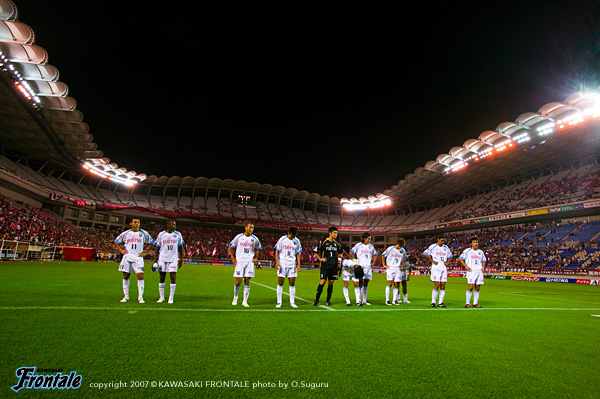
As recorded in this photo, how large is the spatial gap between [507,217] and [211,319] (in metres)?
46.5

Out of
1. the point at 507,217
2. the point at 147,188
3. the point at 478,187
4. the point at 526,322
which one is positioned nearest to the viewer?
the point at 526,322

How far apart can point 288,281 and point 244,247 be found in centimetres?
988

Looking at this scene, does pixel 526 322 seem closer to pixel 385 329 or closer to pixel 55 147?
pixel 385 329

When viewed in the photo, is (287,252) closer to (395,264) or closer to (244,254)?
(244,254)

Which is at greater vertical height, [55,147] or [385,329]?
[55,147]

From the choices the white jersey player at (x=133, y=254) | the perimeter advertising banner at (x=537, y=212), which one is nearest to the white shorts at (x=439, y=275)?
the white jersey player at (x=133, y=254)

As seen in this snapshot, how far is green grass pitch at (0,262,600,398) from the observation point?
290 cm

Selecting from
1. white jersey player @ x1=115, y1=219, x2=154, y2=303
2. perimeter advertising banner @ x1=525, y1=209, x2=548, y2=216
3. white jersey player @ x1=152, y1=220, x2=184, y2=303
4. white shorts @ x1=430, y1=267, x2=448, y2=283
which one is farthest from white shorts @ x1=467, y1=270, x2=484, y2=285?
perimeter advertising banner @ x1=525, y1=209, x2=548, y2=216

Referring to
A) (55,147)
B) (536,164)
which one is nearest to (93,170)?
(55,147)

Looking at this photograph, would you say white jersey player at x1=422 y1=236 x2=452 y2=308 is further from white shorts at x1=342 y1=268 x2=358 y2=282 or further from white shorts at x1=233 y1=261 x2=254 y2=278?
white shorts at x1=233 y1=261 x2=254 y2=278

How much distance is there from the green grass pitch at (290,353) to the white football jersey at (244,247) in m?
1.59

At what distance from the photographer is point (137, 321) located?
17.0 feet

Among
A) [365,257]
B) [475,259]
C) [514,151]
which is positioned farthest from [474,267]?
[514,151]

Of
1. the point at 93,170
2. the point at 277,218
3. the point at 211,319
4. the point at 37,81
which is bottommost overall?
the point at 211,319
